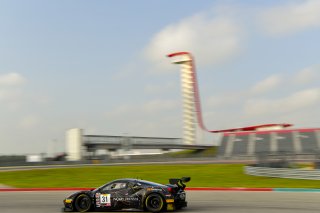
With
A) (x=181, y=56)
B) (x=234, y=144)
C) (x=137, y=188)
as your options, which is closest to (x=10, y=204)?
(x=137, y=188)

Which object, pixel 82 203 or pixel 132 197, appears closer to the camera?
pixel 132 197

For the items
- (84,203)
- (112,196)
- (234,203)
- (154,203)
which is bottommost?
(234,203)

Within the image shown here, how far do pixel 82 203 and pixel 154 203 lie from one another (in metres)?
2.19

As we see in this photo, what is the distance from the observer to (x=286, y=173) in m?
22.9

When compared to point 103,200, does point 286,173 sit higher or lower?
higher

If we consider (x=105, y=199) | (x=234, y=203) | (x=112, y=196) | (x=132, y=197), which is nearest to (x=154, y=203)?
(x=132, y=197)

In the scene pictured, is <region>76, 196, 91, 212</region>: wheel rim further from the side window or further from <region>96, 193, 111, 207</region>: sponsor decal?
the side window

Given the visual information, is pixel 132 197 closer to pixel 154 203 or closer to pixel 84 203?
pixel 154 203

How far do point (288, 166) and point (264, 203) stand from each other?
10.6m

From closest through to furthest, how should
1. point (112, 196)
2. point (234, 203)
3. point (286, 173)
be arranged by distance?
point (112, 196)
point (234, 203)
point (286, 173)

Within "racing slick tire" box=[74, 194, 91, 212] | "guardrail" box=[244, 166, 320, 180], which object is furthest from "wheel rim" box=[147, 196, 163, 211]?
"guardrail" box=[244, 166, 320, 180]

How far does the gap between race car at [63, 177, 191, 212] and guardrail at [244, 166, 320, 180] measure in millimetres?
11934

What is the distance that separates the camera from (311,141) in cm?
5991

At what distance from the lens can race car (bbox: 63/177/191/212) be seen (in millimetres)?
11562
